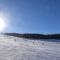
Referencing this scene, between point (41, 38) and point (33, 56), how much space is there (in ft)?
8.14

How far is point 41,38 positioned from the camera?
8.66 metres

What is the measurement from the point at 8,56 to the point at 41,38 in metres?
3.02

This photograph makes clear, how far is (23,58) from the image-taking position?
605 cm

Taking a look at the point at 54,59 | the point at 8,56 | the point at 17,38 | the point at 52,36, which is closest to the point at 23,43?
the point at 17,38

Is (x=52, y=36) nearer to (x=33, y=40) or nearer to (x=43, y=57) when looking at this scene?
(x=33, y=40)

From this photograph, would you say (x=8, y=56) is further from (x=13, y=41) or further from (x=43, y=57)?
(x=13, y=41)

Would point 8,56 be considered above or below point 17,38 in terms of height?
below

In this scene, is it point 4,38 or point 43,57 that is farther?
point 4,38

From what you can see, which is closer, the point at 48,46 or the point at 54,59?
the point at 54,59

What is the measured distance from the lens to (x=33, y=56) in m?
6.34

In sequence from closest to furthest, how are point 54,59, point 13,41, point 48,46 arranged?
point 54,59
point 48,46
point 13,41

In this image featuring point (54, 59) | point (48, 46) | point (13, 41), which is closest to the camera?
point (54, 59)

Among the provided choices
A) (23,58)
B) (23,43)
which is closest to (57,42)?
(23,43)

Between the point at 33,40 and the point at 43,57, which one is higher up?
the point at 33,40
